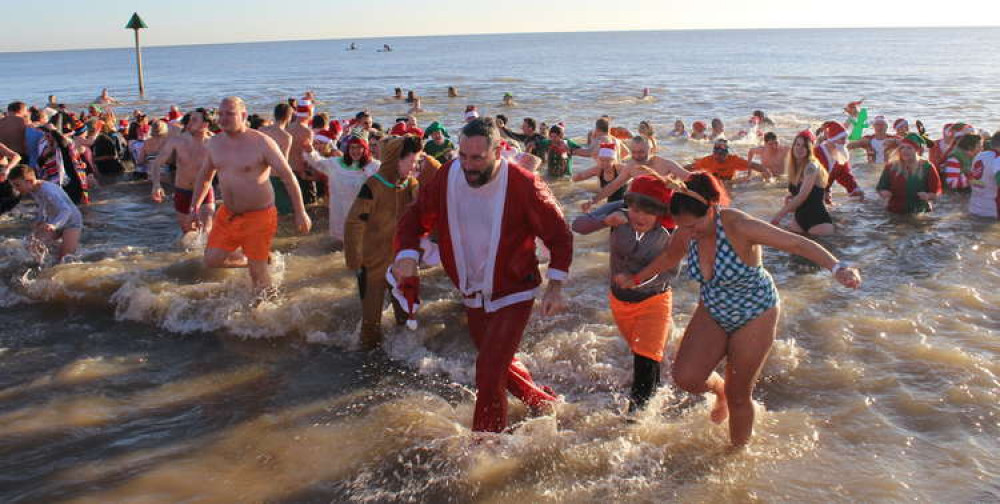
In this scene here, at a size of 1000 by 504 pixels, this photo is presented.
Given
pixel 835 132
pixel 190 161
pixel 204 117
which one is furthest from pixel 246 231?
pixel 835 132

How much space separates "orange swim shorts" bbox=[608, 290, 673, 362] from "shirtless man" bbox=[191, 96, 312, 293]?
284cm

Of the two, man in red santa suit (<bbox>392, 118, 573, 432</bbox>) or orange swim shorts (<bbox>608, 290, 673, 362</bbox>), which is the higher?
man in red santa suit (<bbox>392, 118, 573, 432</bbox>)

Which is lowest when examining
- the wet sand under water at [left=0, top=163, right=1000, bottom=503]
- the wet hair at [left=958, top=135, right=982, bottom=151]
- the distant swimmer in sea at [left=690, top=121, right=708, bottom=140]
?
the wet sand under water at [left=0, top=163, right=1000, bottom=503]

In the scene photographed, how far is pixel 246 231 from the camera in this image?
6285mm

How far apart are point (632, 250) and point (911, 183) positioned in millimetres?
7193

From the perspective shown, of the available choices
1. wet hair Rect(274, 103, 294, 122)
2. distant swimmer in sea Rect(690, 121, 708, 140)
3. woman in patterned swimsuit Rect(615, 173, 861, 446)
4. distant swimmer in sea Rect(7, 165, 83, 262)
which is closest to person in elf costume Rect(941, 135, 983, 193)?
distant swimmer in sea Rect(690, 121, 708, 140)

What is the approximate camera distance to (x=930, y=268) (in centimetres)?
786

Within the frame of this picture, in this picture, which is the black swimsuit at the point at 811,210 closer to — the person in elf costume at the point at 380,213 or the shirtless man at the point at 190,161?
the person in elf costume at the point at 380,213

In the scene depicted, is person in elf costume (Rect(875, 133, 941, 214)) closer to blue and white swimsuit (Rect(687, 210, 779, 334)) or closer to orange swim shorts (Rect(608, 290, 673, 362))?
orange swim shorts (Rect(608, 290, 673, 362))

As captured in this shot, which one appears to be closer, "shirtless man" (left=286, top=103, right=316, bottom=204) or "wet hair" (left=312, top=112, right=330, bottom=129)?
"shirtless man" (left=286, top=103, right=316, bottom=204)

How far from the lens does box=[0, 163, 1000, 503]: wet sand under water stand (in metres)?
4.07

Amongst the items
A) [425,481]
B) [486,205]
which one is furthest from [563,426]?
[486,205]

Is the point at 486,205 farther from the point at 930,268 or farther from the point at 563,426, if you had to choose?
the point at 930,268

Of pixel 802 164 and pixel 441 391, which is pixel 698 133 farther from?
pixel 441 391
